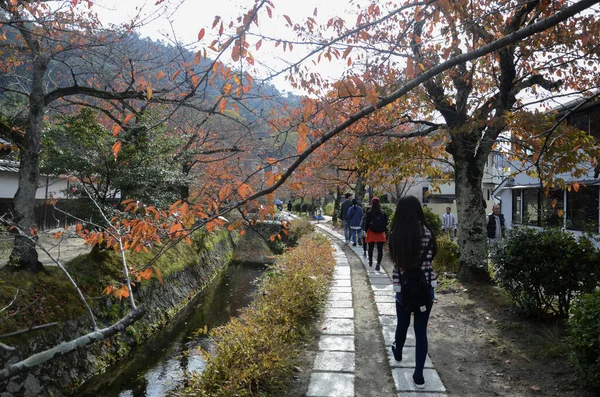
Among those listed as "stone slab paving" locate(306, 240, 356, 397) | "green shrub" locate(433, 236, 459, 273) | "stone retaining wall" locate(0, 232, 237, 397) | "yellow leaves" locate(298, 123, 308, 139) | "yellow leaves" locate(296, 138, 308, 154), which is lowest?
"stone retaining wall" locate(0, 232, 237, 397)

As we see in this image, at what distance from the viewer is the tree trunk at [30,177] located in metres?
7.07

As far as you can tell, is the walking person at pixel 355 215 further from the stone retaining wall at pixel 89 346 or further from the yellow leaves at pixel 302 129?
the yellow leaves at pixel 302 129

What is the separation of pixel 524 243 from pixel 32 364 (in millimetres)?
5841

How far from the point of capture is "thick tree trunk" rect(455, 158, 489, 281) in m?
8.52

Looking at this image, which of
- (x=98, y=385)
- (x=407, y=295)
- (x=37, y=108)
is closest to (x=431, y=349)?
(x=407, y=295)

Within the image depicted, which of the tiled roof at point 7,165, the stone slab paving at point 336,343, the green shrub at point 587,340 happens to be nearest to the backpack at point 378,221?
the stone slab paving at point 336,343

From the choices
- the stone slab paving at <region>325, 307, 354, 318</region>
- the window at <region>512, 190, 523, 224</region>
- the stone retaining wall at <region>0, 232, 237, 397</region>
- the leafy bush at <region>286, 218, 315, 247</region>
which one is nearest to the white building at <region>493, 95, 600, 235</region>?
the window at <region>512, 190, 523, 224</region>

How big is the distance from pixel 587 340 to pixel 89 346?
7153 mm

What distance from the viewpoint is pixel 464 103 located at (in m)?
8.38

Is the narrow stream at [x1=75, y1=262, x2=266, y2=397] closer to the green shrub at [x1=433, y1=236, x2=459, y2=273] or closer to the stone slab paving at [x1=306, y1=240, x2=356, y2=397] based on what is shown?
the stone slab paving at [x1=306, y1=240, x2=356, y2=397]

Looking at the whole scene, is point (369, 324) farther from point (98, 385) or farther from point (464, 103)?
point (464, 103)

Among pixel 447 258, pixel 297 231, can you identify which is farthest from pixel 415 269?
pixel 297 231

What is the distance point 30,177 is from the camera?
736 centimetres

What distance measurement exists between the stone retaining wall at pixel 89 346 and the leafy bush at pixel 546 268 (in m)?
4.92
